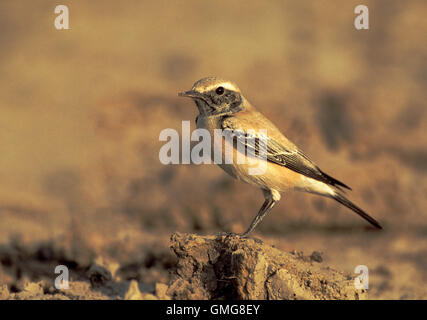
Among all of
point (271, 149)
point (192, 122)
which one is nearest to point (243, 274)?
point (271, 149)

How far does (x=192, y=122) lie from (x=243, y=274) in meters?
10.4

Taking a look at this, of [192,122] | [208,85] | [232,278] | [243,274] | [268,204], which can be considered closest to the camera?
[243,274]

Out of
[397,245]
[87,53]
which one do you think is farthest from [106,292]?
[87,53]

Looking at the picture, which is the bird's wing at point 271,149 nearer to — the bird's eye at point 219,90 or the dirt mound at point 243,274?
the bird's eye at point 219,90

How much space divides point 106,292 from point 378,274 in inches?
202

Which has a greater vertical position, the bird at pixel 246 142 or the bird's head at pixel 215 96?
the bird's head at pixel 215 96

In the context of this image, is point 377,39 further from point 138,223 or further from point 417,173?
point 138,223

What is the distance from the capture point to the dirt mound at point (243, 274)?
21.1ft

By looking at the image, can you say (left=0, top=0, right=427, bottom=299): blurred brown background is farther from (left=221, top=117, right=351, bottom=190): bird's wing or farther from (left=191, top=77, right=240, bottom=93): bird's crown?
(left=191, top=77, right=240, bottom=93): bird's crown

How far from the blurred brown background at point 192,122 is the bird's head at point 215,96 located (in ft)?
10.8

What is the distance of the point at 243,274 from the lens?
21.1 feet

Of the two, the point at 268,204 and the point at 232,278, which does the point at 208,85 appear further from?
the point at 232,278

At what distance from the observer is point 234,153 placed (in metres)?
7.46

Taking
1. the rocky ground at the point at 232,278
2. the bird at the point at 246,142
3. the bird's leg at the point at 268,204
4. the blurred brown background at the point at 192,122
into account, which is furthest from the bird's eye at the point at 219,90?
the blurred brown background at the point at 192,122
